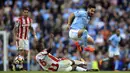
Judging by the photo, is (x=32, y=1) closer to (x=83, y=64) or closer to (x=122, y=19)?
(x=122, y=19)

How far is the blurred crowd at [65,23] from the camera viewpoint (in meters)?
27.9

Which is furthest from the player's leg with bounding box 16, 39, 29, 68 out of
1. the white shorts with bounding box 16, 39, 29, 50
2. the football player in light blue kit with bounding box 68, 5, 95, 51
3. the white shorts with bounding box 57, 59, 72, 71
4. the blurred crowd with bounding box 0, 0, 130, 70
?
the blurred crowd with bounding box 0, 0, 130, 70

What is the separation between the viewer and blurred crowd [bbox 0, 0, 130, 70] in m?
27.9

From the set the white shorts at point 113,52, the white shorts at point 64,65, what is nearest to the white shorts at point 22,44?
the white shorts at point 64,65

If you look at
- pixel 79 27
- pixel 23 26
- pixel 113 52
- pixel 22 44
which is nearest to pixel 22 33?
pixel 23 26

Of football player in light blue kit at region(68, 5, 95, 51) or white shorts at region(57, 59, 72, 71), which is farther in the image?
football player in light blue kit at region(68, 5, 95, 51)

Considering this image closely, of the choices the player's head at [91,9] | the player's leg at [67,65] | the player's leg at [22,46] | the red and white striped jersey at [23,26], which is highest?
the player's head at [91,9]

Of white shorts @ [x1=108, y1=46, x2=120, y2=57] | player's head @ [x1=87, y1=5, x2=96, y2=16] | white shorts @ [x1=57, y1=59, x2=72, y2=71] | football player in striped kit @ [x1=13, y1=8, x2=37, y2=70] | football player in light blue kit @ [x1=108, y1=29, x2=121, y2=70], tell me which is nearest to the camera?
white shorts @ [x1=57, y1=59, x2=72, y2=71]

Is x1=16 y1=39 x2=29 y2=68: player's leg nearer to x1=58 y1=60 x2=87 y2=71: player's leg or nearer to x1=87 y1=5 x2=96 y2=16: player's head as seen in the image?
x1=58 y1=60 x2=87 y2=71: player's leg

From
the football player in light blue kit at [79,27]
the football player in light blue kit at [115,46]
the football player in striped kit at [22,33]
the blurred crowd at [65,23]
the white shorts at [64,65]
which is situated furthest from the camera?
the blurred crowd at [65,23]

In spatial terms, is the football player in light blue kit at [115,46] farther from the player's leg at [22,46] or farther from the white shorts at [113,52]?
the player's leg at [22,46]

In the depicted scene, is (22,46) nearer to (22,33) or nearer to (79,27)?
(22,33)

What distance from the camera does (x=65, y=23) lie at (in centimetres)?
2956

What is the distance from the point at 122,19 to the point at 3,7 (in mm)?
Answer: 5537
